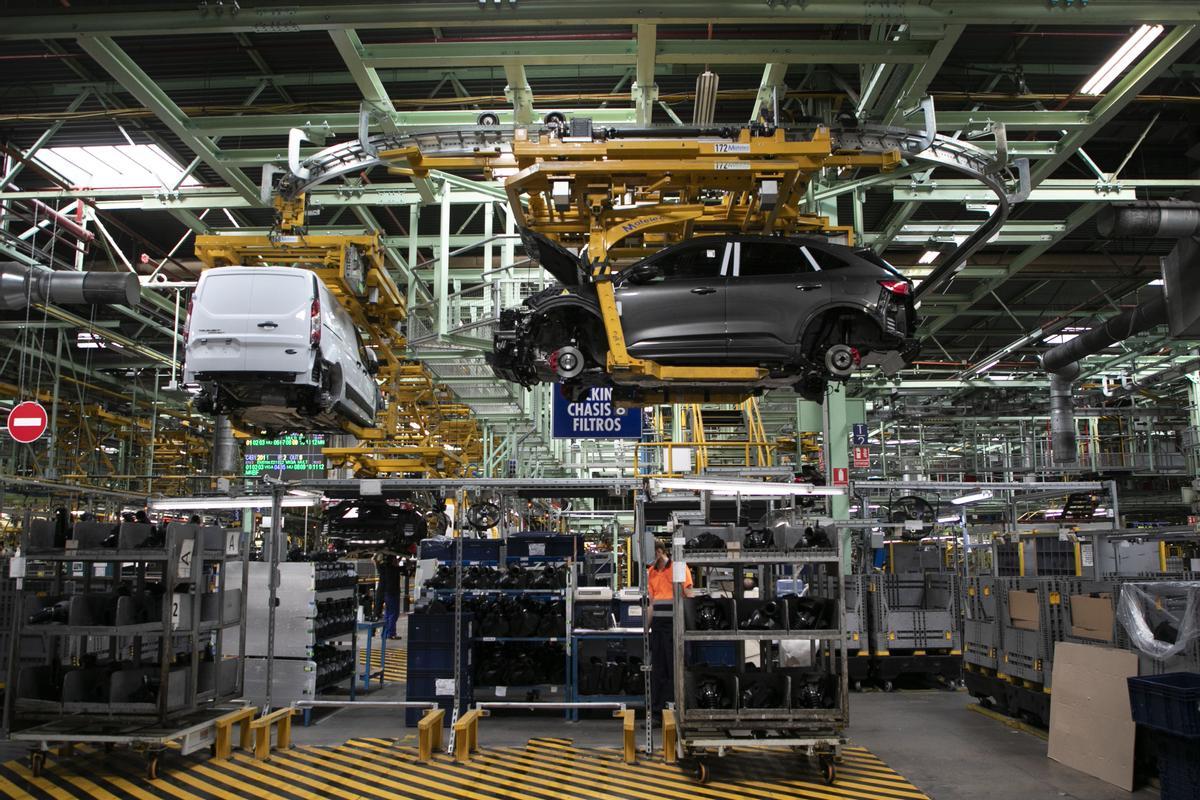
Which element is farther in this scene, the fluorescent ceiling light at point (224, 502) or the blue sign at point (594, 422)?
the blue sign at point (594, 422)

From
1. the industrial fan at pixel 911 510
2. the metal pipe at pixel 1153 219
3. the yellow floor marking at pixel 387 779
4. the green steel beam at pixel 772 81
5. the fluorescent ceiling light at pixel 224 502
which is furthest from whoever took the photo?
the industrial fan at pixel 911 510

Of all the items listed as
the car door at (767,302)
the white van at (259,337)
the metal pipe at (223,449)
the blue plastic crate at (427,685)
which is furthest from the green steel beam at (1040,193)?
the metal pipe at (223,449)

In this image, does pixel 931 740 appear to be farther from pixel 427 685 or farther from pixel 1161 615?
pixel 427 685

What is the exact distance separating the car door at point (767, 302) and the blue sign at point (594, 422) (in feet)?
14.3

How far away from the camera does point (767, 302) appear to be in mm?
8242

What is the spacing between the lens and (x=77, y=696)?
8023 millimetres

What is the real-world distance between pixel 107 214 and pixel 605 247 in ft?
37.9

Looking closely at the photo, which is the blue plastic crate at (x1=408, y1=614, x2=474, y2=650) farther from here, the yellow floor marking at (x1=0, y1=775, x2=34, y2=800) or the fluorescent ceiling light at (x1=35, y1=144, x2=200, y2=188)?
the fluorescent ceiling light at (x1=35, y1=144, x2=200, y2=188)

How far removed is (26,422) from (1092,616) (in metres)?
12.9

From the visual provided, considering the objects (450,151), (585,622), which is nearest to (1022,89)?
(450,151)

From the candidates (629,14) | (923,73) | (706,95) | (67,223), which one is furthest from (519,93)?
(67,223)

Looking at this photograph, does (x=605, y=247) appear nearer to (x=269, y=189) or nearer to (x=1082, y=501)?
(x=269, y=189)

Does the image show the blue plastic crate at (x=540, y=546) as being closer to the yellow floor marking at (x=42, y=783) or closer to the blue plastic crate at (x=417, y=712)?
the blue plastic crate at (x=417, y=712)

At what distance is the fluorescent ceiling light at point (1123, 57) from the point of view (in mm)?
9102
